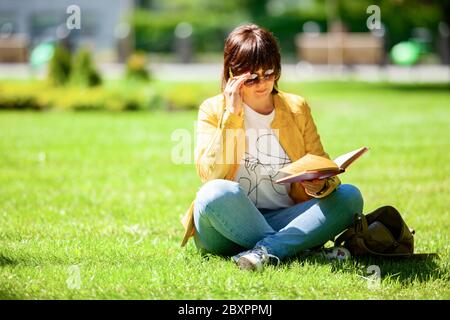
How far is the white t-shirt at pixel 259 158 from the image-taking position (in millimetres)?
4984

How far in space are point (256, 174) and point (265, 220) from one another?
26 cm

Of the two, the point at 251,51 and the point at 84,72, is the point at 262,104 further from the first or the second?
the point at 84,72

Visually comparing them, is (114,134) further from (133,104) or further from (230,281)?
(230,281)

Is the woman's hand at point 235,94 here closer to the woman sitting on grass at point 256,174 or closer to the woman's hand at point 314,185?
the woman sitting on grass at point 256,174

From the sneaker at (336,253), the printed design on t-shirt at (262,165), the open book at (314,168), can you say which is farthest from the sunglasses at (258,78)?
the sneaker at (336,253)

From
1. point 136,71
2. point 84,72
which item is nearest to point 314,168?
point 84,72

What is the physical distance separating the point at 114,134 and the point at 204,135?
6462 mm

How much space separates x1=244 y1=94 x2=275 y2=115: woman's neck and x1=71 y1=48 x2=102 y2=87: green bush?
11.3 m

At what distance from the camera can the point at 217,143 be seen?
4.74 metres

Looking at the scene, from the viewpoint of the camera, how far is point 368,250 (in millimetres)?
Answer: 4945

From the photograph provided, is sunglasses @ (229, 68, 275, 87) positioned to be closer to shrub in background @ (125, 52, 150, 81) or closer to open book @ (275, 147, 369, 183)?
open book @ (275, 147, 369, 183)

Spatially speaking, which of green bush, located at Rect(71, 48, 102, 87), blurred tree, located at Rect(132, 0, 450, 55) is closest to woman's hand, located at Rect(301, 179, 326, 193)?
green bush, located at Rect(71, 48, 102, 87)

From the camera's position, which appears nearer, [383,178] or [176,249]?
[176,249]
